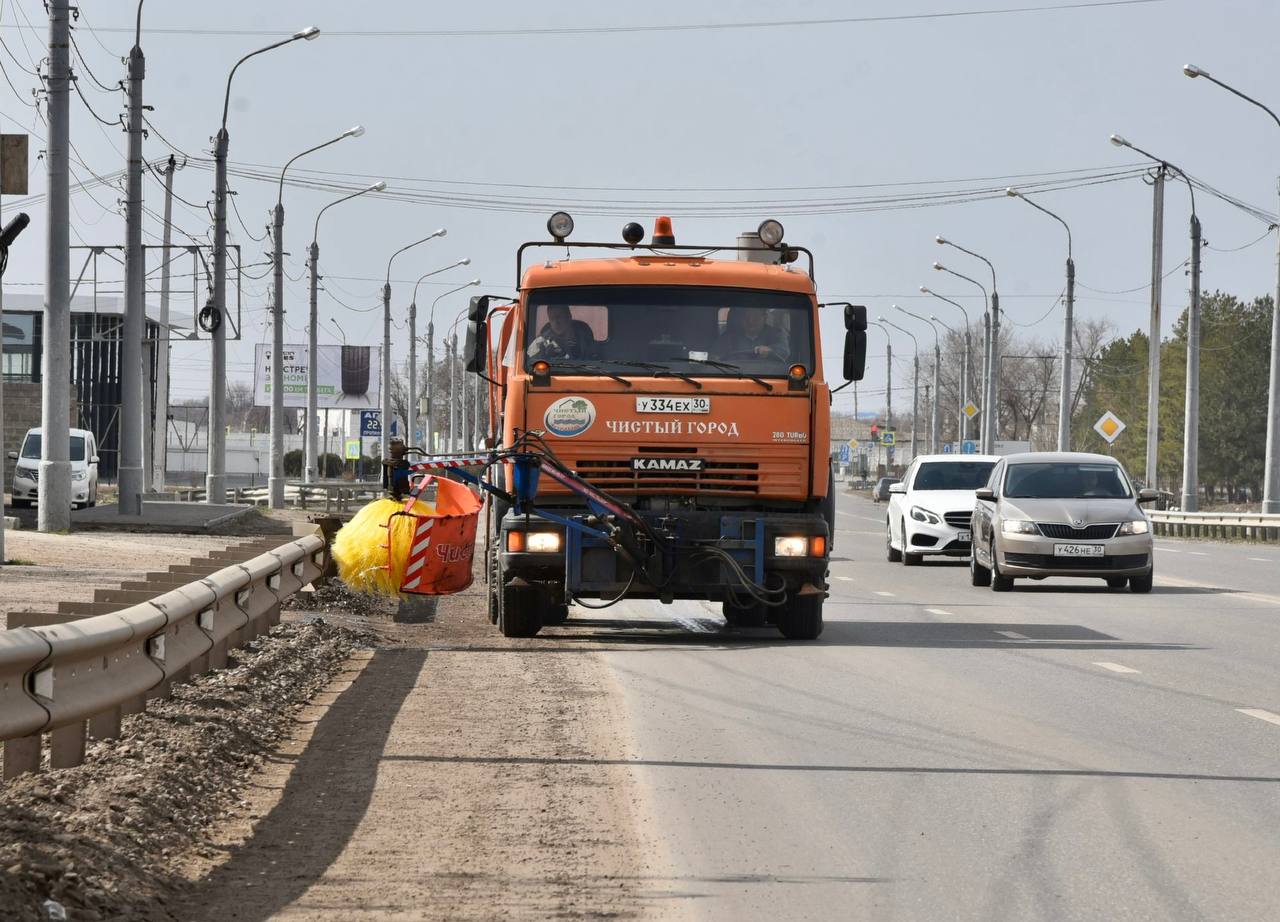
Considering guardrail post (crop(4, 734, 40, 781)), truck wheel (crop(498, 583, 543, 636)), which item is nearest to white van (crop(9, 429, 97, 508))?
truck wheel (crop(498, 583, 543, 636))

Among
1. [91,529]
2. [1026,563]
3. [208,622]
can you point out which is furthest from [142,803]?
[91,529]

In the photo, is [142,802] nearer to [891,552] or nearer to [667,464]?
[667,464]

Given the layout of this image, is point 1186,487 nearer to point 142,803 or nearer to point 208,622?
point 208,622

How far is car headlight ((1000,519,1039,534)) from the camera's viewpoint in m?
22.0

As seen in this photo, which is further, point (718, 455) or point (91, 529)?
point (91, 529)

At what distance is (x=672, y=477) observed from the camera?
1479cm

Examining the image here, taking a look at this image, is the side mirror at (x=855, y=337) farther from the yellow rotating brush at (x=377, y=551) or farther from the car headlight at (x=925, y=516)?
the car headlight at (x=925, y=516)

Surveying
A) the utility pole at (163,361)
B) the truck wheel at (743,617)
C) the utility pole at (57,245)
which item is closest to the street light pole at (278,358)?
the utility pole at (163,361)

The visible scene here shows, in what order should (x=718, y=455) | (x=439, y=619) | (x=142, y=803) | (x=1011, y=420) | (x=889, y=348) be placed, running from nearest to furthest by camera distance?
1. (x=142, y=803)
2. (x=718, y=455)
3. (x=439, y=619)
4. (x=889, y=348)
5. (x=1011, y=420)

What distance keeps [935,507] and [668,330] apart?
14.0 meters

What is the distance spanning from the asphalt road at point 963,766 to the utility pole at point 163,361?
3522 centimetres

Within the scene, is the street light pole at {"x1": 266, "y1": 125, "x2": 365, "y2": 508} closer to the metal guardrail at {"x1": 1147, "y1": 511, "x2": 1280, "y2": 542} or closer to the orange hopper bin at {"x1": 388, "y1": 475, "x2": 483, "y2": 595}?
the metal guardrail at {"x1": 1147, "y1": 511, "x2": 1280, "y2": 542}

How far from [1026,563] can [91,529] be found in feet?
53.6

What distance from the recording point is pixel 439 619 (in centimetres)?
1784
